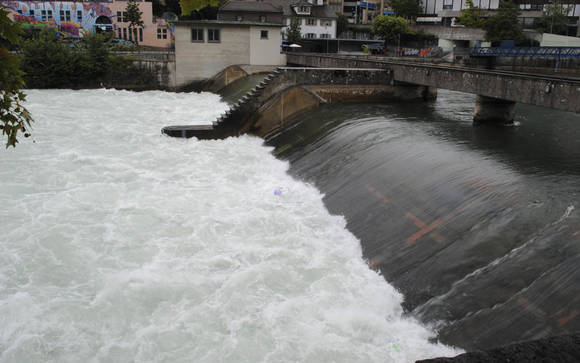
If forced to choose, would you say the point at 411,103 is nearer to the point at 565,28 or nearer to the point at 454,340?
the point at 454,340

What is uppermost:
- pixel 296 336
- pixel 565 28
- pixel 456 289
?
pixel 565 28

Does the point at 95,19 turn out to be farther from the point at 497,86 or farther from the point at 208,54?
the point at 497,86

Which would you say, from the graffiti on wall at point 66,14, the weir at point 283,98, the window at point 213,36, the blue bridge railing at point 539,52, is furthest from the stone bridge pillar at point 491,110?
the graffiti on wall at point 66,14

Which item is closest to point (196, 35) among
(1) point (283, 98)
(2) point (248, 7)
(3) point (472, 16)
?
(1) point (283, 98)

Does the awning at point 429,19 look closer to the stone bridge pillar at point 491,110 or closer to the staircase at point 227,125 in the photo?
the staircase at point 227,125

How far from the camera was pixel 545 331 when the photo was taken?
5.83m

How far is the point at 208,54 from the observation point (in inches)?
1344

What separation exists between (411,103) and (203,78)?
18.2 meters

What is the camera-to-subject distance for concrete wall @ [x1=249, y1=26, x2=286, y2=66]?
34334 mm

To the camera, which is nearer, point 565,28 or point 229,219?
point 229,219

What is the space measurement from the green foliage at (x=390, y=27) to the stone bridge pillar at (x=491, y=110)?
2197 inches

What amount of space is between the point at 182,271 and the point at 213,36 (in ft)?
92.2

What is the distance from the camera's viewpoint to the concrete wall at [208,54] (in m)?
33.9

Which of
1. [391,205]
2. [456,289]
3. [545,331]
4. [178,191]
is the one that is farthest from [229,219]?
[545,331]
